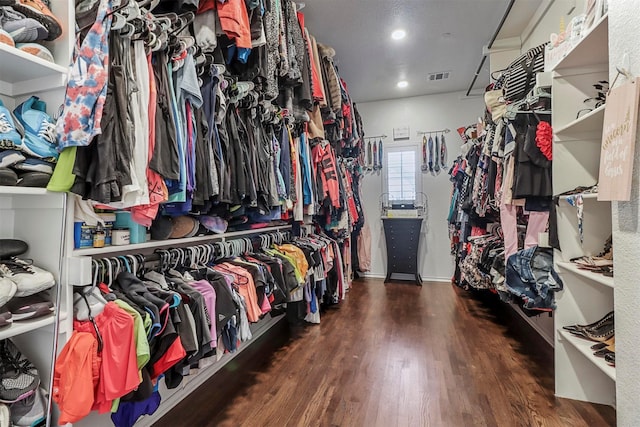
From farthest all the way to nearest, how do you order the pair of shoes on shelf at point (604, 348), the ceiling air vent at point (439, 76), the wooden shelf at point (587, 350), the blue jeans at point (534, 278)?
the ceiling air vent at point (439, 76) < the blue jeans at point (534, 278) < the pair of shoes on shelf at point (604, 348) < the wooden shelf at point (587, 350)

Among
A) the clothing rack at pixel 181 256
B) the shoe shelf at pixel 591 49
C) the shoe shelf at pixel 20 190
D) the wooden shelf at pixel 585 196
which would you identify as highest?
the shoe shelf at pixel 591 49

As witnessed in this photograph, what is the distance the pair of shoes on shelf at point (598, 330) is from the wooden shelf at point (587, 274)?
26cm

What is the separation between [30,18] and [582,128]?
8.04 feet

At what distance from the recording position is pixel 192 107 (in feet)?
4.71

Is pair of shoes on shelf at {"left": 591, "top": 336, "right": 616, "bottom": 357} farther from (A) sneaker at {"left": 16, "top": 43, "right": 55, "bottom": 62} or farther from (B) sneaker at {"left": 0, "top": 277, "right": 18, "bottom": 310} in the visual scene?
(A) sneaker at {"left": 16, "top": 43, "right": 55, "bottom": 62}

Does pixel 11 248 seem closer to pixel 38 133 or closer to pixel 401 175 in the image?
pixel 38 133

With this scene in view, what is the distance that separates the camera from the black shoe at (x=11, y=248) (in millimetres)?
1026

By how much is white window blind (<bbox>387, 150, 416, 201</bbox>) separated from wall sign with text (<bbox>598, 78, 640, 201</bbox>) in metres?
3.77

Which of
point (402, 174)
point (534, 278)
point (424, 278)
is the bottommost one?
point (424, 278)

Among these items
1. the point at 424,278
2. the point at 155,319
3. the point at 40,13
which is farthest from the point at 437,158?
the point at 40,13

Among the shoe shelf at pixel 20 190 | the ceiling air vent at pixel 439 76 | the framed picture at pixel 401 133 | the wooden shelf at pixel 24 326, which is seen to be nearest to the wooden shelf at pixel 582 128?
the shoe shelf at pixel 20 190

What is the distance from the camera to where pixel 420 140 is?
199 inches

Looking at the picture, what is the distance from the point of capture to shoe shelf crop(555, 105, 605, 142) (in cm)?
161

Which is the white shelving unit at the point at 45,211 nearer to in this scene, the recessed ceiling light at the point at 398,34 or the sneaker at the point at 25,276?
the sneaker at the point at 25,276
